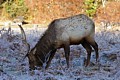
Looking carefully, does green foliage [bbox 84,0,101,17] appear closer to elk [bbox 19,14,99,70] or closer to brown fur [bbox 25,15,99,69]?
elk [bbox 19,14,99,70]

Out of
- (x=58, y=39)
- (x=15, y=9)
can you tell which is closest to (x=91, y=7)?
(x=15, y=9)

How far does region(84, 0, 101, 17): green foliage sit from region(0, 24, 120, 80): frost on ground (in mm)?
9624

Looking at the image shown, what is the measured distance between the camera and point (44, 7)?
25203mm

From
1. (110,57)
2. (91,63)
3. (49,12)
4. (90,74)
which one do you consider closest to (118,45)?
(110,57)

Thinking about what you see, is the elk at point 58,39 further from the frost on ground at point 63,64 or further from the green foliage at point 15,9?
the green foliage at point 15,9

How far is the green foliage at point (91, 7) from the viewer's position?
24531mm

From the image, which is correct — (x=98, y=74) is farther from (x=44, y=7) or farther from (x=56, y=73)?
(x=44, y=7)

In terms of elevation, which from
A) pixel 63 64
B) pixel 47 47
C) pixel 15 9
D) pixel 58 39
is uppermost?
pixel 58 39

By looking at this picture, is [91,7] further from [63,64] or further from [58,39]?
[58,39]

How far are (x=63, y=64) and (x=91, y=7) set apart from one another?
15.0 m

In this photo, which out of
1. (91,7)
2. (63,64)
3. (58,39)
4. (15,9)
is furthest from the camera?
(15,9)

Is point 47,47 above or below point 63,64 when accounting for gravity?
above

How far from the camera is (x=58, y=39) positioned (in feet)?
30.9

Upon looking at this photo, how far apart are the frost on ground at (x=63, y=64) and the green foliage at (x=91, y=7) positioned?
962 centimetres
